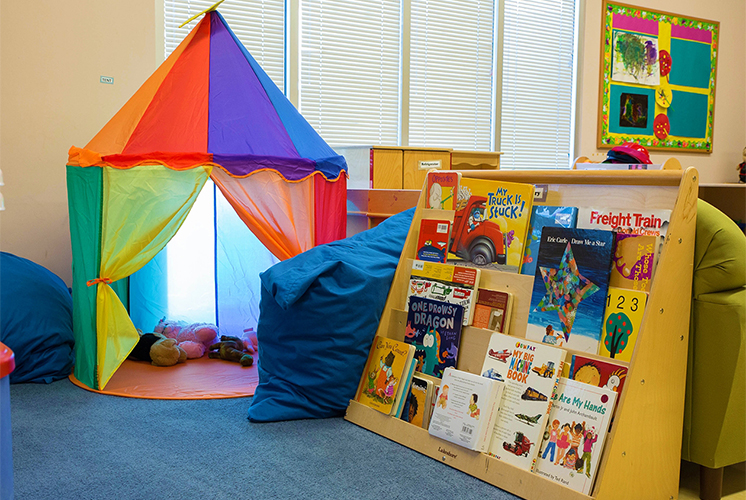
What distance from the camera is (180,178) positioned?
2.56 m

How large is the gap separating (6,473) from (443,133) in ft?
14.0

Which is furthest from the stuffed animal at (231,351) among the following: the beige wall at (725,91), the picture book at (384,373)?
the beige wall at (725,91)

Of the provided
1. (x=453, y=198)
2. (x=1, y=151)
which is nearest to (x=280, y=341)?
(x=453, y=198)

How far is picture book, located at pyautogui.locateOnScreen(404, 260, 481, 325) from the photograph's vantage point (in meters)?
1.92

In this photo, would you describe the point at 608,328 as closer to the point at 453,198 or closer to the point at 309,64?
the point at 453,198

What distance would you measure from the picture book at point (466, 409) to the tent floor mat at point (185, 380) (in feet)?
3.10

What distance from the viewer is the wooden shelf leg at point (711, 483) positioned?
1645 millimetres

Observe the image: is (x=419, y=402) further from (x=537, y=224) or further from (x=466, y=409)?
(x=537, y=224)

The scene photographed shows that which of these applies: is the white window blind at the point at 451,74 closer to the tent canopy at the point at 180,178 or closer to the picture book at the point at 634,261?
the tent canopy at the point at 180,178

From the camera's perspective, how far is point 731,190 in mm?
3574

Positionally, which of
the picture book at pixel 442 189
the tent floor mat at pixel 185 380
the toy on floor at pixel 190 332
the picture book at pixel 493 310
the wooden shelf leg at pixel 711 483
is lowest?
the tent floor mat at pixel 185 380

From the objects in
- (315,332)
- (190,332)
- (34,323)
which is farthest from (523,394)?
(34,323)

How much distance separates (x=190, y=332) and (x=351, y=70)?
7.77 feet

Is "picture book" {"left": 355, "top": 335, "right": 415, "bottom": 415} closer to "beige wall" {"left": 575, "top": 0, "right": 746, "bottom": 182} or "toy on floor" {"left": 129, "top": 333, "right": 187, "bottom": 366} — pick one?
"toy on floor" {"left": 129, "top": 333, "right": 187, "bottom": 366}
